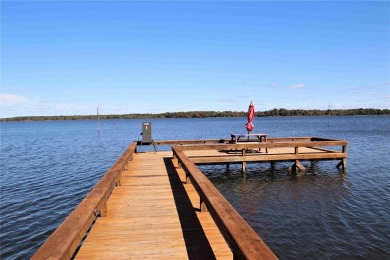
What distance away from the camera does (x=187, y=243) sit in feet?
16.3

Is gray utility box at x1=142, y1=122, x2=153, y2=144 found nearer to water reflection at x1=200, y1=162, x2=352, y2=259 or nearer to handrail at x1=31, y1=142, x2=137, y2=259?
water reflection at x1=200, y1=162, x2=352, y2=259

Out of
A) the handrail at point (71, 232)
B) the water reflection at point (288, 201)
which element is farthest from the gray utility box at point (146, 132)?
the handrail at point (71, 232)

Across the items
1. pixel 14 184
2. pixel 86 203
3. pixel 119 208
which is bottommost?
pixel 14 184

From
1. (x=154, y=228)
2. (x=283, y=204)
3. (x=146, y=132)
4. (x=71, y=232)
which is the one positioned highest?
(x=146, y=132)

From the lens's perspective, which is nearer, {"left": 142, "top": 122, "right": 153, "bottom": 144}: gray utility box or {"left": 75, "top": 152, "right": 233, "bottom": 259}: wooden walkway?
{"left": 75, "top": 152, "right": 233, "bottom": 259}: wooden walkway

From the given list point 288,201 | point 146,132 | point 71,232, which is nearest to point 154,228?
point 71,232

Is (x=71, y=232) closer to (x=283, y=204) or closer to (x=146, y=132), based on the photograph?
(x=283, y=204)

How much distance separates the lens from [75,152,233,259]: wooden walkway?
183 inches

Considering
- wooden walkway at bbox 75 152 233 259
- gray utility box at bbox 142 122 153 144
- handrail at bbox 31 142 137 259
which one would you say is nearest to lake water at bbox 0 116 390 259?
wooden walkway at bbox 75 152 233 259

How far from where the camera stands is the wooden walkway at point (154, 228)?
15.3ft

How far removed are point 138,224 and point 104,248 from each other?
3.81 feet

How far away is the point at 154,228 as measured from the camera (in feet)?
18.7

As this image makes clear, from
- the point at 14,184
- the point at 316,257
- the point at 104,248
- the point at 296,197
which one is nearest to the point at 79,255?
the point at 104,248

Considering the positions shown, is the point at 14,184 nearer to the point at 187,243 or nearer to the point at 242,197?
the point at 242,197
